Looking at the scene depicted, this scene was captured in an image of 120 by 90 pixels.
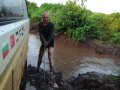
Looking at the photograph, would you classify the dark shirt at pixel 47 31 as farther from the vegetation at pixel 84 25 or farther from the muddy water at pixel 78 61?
the vegetation at pixel 84 25

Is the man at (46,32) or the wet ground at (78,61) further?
the wet ground at (78,61)

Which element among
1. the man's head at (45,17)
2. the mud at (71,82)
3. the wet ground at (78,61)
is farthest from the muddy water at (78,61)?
the man's head at (45,17)

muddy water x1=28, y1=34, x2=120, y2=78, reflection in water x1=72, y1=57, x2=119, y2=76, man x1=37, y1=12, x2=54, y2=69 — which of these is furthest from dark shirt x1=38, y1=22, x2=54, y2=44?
reflection in water x1=72, y1=57, x2=119, y2=76

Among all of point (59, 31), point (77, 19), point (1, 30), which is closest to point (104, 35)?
point (77, 19)

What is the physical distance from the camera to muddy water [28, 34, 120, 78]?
10.1 metres

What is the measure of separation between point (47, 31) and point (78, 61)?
134 inches

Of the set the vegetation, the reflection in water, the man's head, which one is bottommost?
the reflection in water

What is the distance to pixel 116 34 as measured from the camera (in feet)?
52.9

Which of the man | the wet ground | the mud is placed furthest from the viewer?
the wet ground

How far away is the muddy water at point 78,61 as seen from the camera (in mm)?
10065

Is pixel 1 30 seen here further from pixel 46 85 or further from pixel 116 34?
pixel 116 34

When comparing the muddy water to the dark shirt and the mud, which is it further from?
the dark shirt

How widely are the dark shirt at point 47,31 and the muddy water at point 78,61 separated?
2.79 ft

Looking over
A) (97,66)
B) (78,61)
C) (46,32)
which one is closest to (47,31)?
(46,32)
